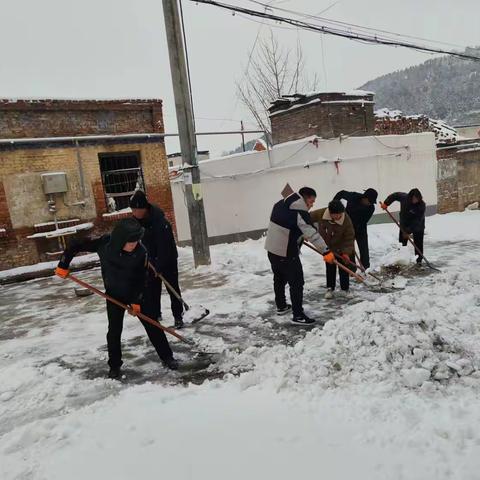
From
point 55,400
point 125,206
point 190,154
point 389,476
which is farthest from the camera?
point 125,206

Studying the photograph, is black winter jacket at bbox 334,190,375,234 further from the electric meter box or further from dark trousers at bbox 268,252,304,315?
the electric meter box

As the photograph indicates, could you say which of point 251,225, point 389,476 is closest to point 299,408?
point 389,476

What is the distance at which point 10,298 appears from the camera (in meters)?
7.83

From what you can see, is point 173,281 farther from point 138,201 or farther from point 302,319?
point 302,319

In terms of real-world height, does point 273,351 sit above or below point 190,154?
below

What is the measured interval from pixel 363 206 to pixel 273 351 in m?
3.45

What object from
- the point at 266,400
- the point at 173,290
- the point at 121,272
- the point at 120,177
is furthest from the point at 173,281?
the point at 120,177

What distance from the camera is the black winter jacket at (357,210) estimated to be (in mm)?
6512

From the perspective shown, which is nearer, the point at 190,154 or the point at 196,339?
the point at 196,339

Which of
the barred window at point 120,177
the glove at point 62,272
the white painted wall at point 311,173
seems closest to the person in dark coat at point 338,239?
the glove at point 62,272

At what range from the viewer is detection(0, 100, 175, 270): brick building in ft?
30.6

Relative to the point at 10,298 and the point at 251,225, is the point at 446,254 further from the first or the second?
the point at 10,298

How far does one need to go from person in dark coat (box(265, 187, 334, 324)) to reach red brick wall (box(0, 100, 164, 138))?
6884 mm

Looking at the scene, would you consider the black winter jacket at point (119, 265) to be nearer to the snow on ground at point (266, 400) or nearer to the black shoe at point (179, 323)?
the snow on ground at point (266, 400)
